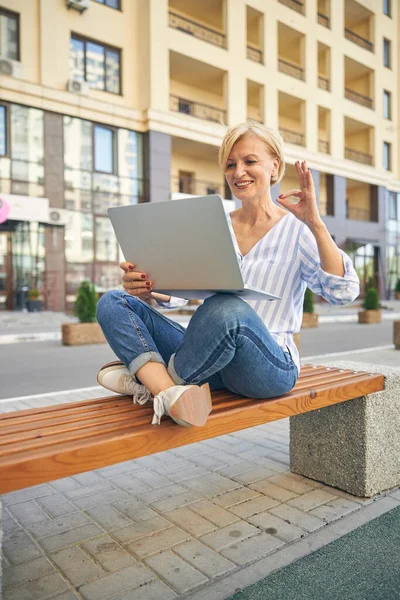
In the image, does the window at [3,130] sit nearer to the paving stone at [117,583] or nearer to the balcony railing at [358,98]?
the paving stone at [117,583]

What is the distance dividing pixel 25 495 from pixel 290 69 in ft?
83.4

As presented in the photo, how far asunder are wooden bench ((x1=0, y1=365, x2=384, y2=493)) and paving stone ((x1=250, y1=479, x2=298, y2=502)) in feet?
2.10

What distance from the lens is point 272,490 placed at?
9.41 feet

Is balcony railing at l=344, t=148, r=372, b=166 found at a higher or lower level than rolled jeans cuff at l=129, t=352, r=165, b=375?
higher

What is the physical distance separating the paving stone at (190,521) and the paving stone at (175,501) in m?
0.06

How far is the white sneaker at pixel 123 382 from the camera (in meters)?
2.27

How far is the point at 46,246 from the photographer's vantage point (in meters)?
17.5

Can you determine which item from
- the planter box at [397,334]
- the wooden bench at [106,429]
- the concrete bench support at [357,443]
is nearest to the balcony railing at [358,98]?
the planter box at [397,334]

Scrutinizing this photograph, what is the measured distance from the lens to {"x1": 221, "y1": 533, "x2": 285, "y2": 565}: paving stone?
214cm

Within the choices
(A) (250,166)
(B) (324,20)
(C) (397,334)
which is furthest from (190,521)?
(B) (324,20)

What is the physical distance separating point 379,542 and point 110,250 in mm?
17621

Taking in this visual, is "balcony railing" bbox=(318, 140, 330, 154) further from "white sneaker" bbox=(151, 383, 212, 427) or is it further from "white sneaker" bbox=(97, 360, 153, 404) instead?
"white sneaker" bbox=(151, 383, 212, 427)

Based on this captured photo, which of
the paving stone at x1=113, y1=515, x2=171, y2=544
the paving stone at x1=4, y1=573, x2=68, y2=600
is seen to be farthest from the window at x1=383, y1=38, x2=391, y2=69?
the paving stone at x1=4, y1=573, x2=68, y2=600

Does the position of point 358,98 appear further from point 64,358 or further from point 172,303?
point 172,303
